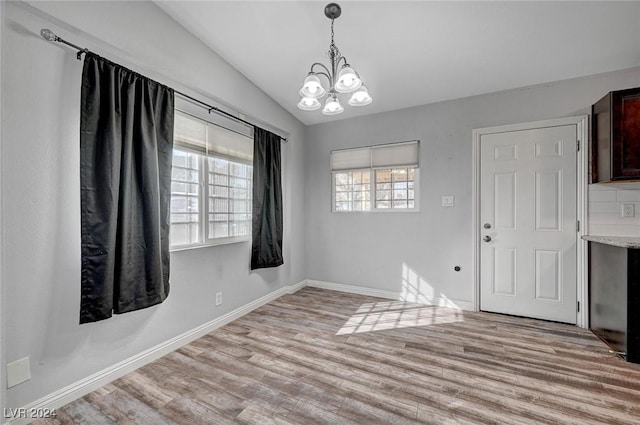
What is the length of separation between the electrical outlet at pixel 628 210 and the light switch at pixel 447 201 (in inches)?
60.0

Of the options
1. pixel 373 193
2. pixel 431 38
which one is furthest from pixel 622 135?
pixel 373 193

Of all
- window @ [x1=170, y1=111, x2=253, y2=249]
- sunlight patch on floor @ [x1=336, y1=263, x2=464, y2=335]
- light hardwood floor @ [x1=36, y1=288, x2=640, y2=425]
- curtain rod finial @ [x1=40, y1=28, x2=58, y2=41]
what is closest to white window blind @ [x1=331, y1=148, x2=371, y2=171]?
window @ [x1=170, y1=111, x2=253, y2=249]

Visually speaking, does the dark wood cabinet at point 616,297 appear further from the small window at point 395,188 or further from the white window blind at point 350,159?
the white window blind at point 350,159

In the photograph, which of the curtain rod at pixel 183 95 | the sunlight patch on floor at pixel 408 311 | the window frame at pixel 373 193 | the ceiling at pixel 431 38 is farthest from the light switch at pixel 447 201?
the curtain rod at pixel 183 95

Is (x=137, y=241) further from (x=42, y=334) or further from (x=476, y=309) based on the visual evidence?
(x=476, y=309)

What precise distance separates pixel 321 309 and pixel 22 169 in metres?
2.92

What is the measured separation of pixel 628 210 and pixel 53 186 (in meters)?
4.80

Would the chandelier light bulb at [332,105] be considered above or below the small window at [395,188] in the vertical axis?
above

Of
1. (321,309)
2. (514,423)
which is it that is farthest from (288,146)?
(514,423)

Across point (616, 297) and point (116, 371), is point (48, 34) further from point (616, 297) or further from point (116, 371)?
point (616, 297)

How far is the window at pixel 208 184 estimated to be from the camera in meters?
2.50

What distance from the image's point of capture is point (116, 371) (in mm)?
1971

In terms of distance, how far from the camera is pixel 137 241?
80.9 inches

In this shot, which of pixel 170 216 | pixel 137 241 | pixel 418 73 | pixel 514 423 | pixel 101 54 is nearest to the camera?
pixel 514 423
